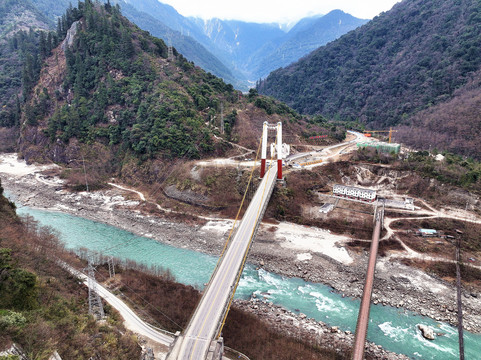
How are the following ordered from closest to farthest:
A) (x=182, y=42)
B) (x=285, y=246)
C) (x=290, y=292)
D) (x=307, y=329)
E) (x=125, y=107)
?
(x=307, y=329)
(x=290, y=292)
(x=285, y=246)
(x=125, y=107)
(x=182, y=42)

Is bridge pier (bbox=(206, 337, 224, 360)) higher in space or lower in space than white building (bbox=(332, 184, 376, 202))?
lower

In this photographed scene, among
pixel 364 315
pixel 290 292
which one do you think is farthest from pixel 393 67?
pixel 364 315

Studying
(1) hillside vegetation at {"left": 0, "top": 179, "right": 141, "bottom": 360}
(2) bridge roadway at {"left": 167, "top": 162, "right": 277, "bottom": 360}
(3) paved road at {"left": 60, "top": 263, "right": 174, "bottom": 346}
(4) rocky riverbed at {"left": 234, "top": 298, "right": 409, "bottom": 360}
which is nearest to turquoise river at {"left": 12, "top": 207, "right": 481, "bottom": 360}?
(4) rocky riverbed at {"left": 234, "top": 298, "right": 409, "bottom": 360}

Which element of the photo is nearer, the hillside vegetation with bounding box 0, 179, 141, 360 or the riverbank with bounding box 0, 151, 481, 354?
the hillside vegetation with bounding box 0, 179, 141, 360

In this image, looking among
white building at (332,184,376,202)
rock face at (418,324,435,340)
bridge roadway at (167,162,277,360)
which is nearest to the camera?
bridge roadway at (167,162,277,360)

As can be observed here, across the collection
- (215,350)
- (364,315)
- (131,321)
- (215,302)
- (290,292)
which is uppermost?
(290,292)

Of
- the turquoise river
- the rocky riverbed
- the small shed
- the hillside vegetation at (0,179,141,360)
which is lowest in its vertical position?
the hillside vegetation at (0,179,141,360)

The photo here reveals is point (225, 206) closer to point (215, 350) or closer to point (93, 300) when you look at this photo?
point (93, 300)

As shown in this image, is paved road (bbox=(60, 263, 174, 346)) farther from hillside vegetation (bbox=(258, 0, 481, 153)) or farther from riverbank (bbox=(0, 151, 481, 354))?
hillside vegetation (bbox=(258, 0, 481, 153))
